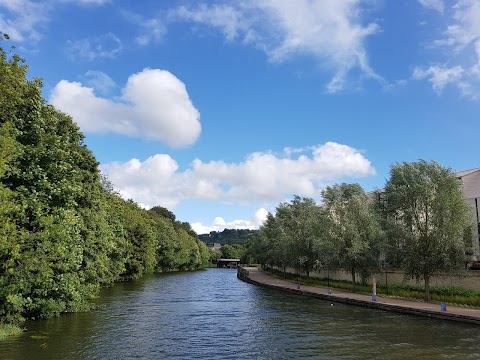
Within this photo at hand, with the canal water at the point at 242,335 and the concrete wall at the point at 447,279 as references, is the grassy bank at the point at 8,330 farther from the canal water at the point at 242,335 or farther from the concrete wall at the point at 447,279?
the concrete wall at the point at 447,279

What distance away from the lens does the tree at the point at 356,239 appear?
42.5m

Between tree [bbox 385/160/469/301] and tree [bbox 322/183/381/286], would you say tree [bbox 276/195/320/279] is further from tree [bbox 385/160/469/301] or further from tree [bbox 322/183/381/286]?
tree [bbox 385/160/469/301]

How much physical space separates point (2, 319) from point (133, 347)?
317 inches

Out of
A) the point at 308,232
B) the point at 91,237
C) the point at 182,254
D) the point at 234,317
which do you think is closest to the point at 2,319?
the point at 91,237

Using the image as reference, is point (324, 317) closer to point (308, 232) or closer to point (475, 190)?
point (308, 232)

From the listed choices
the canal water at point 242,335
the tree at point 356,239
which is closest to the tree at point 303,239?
the tree at point 356,239

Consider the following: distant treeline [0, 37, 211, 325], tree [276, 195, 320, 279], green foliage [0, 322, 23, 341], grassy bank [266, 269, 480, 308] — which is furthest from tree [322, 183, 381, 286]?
green foliage [0, 322, 23, 341]

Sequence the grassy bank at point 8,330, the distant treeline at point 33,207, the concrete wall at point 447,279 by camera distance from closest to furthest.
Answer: the distant treeline at point 33,207
the grassy bank at point 8,330
the concrete wall at point 447,279

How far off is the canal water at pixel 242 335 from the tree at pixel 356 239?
32.4ft

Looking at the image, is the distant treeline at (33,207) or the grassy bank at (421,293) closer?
the distant treeline at (33,207)

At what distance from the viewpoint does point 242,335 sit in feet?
77.0

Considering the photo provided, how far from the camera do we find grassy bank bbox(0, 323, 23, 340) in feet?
68.2

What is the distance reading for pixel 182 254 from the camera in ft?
Result: 377

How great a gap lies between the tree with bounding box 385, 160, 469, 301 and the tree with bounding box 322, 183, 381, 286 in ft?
19.5
